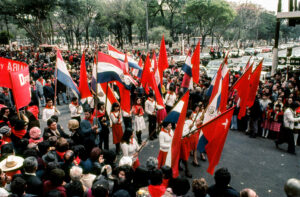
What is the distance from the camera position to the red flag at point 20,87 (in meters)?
5.16

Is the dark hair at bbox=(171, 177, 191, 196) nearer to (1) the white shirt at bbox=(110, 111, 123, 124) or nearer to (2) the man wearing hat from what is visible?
(2) the man wearing hat

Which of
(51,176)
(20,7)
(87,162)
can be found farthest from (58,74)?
(20,7)

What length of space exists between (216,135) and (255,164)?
311cm

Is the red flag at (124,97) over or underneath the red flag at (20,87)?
underneath

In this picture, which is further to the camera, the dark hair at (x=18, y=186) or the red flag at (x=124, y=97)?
the red flag at (x=124, y=97)

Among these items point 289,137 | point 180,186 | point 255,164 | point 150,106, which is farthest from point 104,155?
point 289,137

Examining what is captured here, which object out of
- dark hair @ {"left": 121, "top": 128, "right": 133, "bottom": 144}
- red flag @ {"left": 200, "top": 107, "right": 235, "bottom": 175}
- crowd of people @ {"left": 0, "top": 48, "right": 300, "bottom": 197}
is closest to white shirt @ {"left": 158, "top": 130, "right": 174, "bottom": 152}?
crowd of people @ {"left": 0, "top": 48, "right": 300, "bottom": 197}

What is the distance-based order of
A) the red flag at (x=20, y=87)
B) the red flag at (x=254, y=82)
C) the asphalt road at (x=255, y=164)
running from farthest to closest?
the red flag at (x=254, y=82), the asphalt road at (x=255, y=164), the red flag at (x=20, y=87)

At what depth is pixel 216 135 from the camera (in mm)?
4449

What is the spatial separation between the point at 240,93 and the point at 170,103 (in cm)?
280

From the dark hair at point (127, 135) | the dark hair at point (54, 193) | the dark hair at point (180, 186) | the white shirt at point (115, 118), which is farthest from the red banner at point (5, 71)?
the dark hair at point (180, 186)

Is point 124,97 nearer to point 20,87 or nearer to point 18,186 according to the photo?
point 20,87

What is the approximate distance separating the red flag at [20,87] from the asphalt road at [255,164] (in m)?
3.32

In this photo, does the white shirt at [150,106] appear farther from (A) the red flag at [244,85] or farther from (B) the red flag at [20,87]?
(B) the red flag at [20,87]
